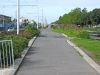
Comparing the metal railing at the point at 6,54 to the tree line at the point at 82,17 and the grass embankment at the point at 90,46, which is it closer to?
the grass embankment at the point at 90,46

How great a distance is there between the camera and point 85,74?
13.8 meters

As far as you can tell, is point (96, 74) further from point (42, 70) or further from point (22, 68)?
point (22, 68)

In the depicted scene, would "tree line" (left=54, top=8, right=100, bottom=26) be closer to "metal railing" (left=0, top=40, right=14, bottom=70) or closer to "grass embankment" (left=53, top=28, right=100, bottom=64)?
"grass embankment" (left=53, top=28, right=100, bottom=64)

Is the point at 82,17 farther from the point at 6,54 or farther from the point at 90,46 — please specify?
the point at 6,54

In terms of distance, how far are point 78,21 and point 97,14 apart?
681 centimetres

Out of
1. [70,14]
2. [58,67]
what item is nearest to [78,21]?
[70,14]

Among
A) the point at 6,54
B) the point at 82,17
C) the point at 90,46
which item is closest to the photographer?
the point at 6,54

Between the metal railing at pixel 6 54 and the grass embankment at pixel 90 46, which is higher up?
the metal railing at pixel 6 54

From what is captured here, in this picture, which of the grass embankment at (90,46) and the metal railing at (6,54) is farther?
the grass embankment at (90,46)

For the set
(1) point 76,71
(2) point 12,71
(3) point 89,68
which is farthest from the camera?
(3) point 89,68

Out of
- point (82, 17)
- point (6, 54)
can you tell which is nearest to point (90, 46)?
point (6, 54)

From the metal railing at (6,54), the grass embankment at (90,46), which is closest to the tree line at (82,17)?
the grass embankment at (90,46)

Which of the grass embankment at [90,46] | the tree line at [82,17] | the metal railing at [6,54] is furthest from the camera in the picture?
the tree line at [82,17]

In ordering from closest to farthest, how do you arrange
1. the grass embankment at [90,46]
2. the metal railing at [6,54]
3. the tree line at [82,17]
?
the metal railing at [6,54] → the grass embankment at [90,46] → the tree line at [82,17]
